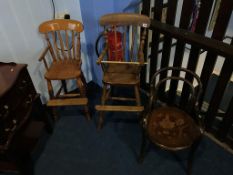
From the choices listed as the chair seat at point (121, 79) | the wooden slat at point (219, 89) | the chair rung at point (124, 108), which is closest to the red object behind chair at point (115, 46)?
the chair seat at point (121, 79)

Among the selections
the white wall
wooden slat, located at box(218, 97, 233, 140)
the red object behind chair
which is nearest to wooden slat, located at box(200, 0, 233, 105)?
wooden slat, located at box(218, 97, 233, 140)

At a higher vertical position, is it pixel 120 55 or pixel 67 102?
pixel 120 55

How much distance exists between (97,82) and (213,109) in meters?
1.22

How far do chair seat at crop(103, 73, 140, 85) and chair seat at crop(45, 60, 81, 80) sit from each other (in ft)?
0.82

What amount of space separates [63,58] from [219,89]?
1373mm

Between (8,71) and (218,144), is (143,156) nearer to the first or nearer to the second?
(218,144)

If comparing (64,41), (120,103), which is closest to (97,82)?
(120,103)

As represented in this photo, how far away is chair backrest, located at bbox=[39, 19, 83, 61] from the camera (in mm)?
1746

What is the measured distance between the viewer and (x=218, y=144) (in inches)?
68.1

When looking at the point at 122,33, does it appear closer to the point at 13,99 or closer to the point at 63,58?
the point at 63,58

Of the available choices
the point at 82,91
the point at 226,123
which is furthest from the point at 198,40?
the point at 82,91

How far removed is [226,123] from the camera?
5.24ft

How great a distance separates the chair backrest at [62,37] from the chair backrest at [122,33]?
26cm

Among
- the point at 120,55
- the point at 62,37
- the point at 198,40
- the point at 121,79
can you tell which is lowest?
the point at 121,79
